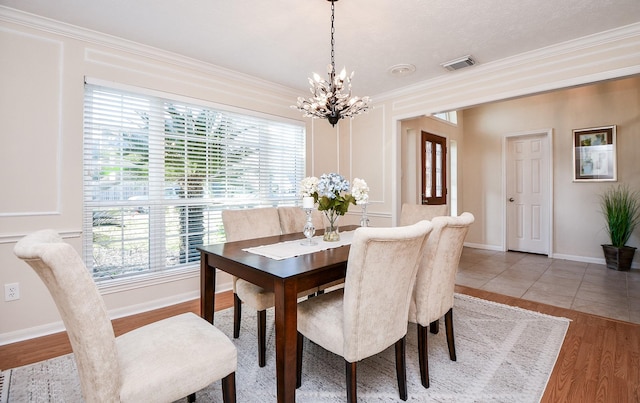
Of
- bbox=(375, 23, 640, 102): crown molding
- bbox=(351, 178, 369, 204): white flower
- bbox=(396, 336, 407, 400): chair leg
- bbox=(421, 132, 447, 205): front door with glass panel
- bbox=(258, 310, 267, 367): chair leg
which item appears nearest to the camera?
bbox=(396, 336, 407, 400): chair leg

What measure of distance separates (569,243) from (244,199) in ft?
16.5

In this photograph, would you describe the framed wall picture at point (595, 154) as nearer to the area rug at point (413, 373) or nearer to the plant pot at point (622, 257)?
the plant pot at point (622, 257)

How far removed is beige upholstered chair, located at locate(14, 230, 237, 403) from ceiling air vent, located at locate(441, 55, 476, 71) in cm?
325

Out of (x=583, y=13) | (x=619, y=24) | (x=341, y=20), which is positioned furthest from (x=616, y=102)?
(x=341, y=20)

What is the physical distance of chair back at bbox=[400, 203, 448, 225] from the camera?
9.59ft

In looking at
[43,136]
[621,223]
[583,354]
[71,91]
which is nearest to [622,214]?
[621,223]

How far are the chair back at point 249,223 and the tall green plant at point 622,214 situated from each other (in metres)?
4.61

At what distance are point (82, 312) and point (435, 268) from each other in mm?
1651

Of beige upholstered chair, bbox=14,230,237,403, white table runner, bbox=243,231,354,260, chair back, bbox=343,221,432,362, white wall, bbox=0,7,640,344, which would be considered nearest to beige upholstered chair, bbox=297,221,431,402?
chair back, bbox=343,221,432,362

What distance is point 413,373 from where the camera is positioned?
1870 millimetres

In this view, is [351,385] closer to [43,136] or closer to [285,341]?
[285,341]

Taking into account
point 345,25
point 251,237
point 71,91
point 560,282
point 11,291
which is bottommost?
point 560,282

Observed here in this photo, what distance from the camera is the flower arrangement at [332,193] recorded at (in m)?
2.12

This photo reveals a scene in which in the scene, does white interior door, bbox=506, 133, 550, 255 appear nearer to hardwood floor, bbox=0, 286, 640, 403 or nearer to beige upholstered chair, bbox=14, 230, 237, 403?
hardwood floor, bbox=0, 286, 640, 403
